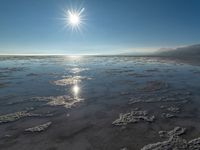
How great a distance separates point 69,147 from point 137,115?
387 centimetres

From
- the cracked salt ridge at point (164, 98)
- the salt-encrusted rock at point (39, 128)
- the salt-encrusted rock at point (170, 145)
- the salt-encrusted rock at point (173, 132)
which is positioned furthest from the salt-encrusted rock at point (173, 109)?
the salt-encrusted rock at point (39, 128)

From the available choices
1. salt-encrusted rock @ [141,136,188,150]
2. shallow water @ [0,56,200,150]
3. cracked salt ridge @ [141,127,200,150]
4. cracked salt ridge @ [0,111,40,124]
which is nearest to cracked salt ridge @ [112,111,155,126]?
shallow water @ [0,56,200,150]

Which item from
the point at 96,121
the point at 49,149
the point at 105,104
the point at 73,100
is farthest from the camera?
the point at 73,100

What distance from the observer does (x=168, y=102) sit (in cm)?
1001

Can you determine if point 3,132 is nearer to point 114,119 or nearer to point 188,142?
point 114,119

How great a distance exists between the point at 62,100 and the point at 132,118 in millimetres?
4785

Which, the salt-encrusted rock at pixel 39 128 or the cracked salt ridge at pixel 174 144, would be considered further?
the salt-encrusted rock at pixel 39 128

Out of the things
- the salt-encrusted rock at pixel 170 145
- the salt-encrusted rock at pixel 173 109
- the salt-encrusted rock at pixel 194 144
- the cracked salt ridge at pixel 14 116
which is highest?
the cracked salt ridge at pixel 14 116

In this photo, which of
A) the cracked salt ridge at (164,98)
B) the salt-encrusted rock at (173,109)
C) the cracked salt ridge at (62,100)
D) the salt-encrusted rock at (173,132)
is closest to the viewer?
the salt-encrusted rock at (173,132)

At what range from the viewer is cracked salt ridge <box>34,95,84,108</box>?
9.78 meters

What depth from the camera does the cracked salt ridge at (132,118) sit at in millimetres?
7324

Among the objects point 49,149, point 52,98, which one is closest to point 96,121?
point 49,149

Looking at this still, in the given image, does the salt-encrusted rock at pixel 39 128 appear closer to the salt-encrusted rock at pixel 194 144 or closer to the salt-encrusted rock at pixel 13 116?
the salt-encrusted rock at pixel 13 116

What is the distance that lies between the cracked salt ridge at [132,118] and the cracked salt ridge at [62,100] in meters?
3.17
